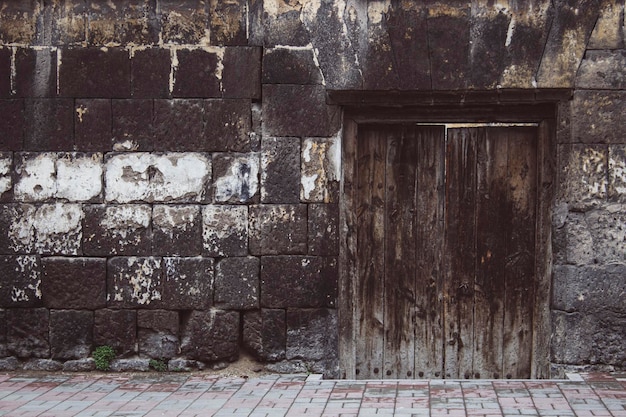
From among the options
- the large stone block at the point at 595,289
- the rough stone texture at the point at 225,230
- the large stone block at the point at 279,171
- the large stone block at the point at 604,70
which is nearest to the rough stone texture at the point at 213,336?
the rough stone texture at the point at 225,230

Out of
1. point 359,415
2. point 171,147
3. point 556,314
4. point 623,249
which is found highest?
point 171,147

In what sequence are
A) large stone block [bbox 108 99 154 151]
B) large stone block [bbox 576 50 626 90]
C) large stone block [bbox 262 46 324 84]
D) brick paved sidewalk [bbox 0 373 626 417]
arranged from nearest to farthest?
brick paved sidewalk [bbox 0 373 626 417] → large stone block [bbox 576 50 626 90] → large stone block [bbox 262 46 324 84] → large stone block [bbox 108 99 154 151]

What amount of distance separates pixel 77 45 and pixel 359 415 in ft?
11.7

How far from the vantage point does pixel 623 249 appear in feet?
22.2

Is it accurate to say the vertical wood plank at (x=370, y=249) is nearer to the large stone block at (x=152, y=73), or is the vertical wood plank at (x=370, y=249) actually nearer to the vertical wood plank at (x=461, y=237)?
the vertical wood plank at (x=461, y=237)

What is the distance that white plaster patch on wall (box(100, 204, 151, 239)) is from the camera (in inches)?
277

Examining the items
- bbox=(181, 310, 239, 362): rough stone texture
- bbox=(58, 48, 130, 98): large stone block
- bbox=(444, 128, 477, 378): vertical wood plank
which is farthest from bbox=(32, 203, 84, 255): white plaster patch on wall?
bbox=(444, 128, 477, 378): vertical wood plank

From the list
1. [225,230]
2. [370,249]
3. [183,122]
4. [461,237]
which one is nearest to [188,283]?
[225,230]

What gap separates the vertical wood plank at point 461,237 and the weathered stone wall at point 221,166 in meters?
0.55

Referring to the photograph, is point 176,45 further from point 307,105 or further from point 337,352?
point 337,352

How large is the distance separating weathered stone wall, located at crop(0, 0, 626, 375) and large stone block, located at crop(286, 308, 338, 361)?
0.01m

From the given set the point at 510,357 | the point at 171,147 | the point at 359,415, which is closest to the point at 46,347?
the point at 171,147

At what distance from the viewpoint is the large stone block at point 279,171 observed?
22.8ft

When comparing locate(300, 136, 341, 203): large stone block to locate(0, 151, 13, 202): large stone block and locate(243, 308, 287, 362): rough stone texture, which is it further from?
locate(0, 151, 13, 202): large stone block
